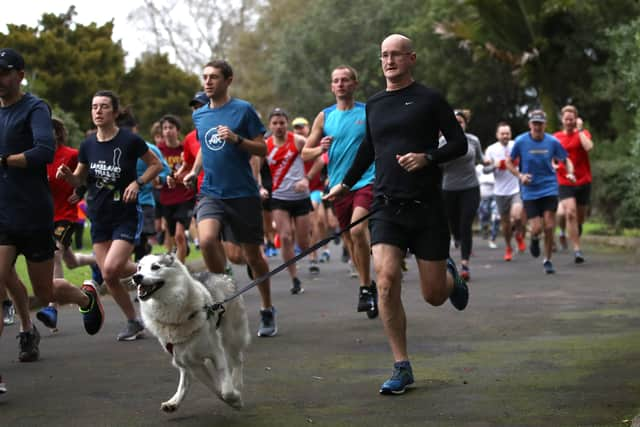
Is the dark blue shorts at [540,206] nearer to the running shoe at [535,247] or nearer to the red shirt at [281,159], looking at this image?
the running shoe at [535,247]

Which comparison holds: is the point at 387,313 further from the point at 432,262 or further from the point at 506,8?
the point at 506,8

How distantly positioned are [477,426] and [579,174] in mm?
12095

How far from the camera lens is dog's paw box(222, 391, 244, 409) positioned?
6.21m

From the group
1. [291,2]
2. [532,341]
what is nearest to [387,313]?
[532,341]

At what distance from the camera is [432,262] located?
7055 millimetres

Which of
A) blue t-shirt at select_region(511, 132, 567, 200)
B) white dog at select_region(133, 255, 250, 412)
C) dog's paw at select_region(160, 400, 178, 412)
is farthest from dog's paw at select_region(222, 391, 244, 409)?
blue t-shirt at select_region(511, 132, 567, 200)

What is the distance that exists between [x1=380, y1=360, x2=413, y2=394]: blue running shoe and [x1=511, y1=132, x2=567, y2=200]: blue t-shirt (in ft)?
28.7

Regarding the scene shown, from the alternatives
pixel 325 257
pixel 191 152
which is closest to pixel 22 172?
pixel 191 152

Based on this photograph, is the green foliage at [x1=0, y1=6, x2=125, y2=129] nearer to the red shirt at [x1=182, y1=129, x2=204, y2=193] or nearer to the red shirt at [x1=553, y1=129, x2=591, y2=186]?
the red shirt at [x1=553, y1=129, x2=591, y2=186]

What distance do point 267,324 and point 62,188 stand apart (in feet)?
8.04

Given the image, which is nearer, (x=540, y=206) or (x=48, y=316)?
(x=48, y=316)

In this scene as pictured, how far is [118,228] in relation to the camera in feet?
30.8

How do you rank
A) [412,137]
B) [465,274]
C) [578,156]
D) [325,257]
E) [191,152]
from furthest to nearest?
[325,257], [578,156], [465,274], [191,152], [412,137]

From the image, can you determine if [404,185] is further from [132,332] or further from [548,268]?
[548,268]
